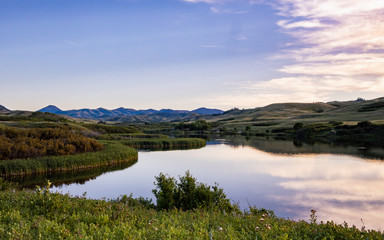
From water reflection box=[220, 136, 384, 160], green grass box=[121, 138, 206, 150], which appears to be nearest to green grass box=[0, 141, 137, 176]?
green grass box=[121, 138, 206, 150]

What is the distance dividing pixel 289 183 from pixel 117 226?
2442 cm

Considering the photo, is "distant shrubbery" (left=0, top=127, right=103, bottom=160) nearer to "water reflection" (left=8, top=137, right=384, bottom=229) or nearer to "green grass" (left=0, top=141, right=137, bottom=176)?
"green grass" (left=0, top=141, right=137, bottom=176)

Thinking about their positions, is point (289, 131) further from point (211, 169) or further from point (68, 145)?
point (68, 145)

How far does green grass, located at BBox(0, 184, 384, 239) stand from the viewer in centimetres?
748

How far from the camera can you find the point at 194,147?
68.2 meters

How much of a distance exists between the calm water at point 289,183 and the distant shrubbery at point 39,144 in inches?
330

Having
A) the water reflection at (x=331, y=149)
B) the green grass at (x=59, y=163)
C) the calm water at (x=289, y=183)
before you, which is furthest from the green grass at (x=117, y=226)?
the water reflection at (x=331, y=149)

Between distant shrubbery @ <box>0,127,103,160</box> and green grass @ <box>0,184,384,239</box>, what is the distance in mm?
25744

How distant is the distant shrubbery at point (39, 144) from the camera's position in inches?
1385

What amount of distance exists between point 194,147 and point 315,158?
28933mm

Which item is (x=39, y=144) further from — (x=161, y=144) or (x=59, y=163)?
(x=161, y=144)

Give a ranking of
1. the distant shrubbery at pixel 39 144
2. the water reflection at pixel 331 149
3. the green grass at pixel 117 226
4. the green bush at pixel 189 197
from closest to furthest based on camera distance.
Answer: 1. the green grass at pixel 117 226
2. the green bush at pixel 189 197
3. the distant shrubbery at pixel 39 144
4. the water reflection at pixel 331 149

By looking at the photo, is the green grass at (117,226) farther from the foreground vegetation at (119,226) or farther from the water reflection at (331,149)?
the water reflection at (331,149)

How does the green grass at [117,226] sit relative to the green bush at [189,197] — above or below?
above
